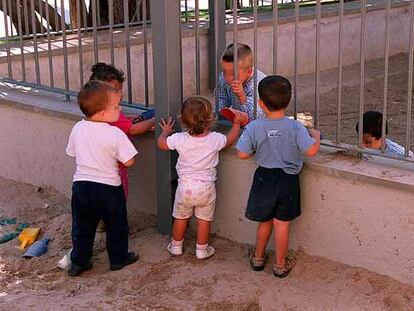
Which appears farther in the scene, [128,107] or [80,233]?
[128,107]

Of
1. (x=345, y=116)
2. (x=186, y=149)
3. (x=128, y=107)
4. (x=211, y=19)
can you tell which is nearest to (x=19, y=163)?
→ (x=128, y=107)

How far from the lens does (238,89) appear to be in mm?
4637

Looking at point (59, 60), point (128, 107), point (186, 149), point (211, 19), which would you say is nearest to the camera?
point (186, 149)

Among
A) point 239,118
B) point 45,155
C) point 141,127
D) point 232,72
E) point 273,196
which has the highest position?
point 232,72

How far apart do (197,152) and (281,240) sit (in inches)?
28.0

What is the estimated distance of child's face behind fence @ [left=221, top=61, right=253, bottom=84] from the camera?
4715mm

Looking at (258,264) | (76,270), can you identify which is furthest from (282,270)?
(76,270)

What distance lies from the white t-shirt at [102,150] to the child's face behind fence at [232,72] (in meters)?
0.74

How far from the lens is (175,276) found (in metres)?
4.48

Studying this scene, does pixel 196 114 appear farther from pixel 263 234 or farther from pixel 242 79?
pixel 263 234

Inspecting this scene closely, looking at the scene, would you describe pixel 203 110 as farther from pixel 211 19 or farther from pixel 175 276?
pixel 211 19

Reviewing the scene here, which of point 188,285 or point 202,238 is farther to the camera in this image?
point 202,238

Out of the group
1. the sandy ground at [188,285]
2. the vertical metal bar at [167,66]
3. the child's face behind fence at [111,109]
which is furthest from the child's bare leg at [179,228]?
the child's face behind fence at [111,109]

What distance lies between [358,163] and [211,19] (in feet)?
14.0
